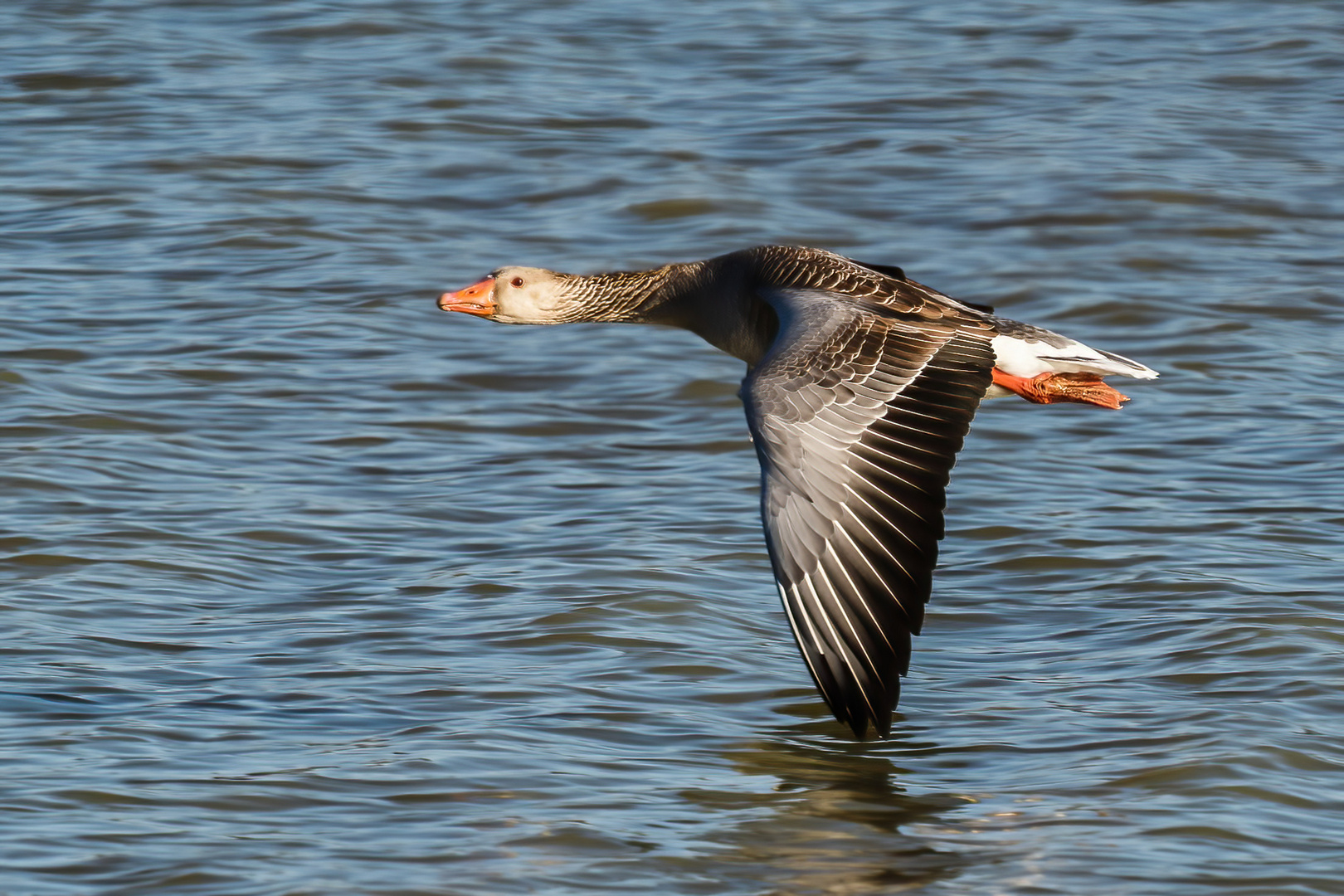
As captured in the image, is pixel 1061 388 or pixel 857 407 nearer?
pixel 857 407

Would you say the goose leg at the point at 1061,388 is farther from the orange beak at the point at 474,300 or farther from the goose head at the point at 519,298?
the orange beak at the point at 474,300

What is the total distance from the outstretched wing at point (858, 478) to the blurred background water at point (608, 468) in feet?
2.18

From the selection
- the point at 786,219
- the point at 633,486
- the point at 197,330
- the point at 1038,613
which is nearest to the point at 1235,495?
the point at 1038,613

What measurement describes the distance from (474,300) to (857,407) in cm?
243

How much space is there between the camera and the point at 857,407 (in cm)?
652

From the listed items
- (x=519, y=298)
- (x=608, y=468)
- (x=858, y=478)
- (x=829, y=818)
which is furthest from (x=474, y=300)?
(x=829, y=818)

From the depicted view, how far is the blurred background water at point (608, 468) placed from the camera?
629 cm

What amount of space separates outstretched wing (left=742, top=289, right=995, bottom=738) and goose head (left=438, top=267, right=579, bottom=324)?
1.81m

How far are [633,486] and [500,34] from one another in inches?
348

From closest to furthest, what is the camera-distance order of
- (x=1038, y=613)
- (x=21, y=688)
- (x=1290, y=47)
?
(x=21, y=688), (x=1038, y=613), (x=1290, y=47)

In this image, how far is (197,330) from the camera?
11.2 meters

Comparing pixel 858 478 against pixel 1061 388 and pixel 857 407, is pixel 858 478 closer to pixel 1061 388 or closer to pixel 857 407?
pixel 857 407

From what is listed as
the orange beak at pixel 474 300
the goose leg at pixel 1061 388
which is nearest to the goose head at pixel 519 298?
the orange beak at pixel 474 300

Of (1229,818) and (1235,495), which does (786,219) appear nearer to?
(1235,495)
